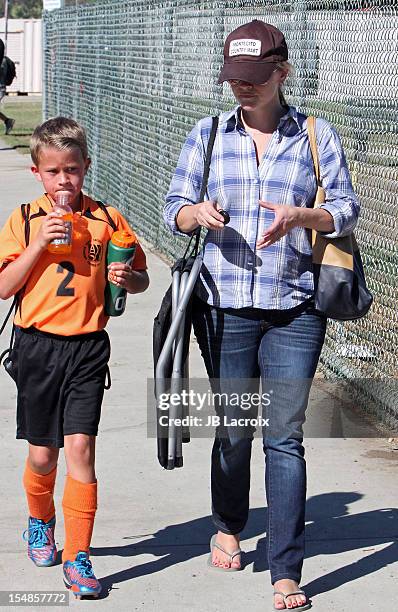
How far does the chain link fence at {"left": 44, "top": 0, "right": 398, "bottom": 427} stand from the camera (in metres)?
6.33

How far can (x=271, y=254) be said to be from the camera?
4086 mm

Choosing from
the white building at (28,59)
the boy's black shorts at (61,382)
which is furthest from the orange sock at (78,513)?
the white building at (28,59)

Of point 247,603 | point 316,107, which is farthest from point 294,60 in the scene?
point 247,603

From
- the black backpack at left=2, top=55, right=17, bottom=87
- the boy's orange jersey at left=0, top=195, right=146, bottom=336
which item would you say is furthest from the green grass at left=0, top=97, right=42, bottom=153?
the boy's orange jersey at left=0, top=195, right=146, bottom=336

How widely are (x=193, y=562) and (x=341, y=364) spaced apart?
2.57m

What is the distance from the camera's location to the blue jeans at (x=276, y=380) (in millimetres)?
4082

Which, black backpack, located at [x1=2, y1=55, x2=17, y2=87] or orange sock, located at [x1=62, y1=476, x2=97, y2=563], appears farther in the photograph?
black backpack, located at [x1=2, y1=55, x2=17, y2=87]

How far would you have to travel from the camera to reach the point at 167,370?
414 centimetres

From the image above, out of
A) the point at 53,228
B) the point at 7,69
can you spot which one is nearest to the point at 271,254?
the point at 53,228

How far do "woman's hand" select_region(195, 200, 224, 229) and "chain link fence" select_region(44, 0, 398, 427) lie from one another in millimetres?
2401

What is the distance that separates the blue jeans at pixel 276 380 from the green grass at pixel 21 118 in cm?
1764

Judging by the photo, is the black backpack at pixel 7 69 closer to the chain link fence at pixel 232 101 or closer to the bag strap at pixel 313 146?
the chain link fence at pixel 232 101

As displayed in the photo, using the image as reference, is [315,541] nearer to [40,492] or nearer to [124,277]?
[40,492]

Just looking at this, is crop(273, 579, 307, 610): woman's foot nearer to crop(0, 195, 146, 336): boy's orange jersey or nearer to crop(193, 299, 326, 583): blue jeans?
crop(193, 299, 326, 583): blue jeans
